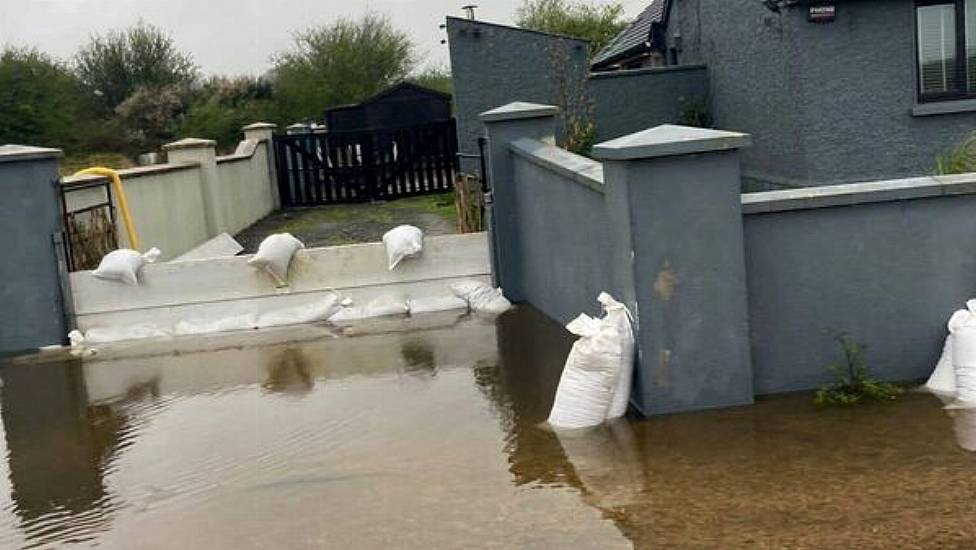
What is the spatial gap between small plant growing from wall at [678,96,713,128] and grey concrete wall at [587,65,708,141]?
2cm

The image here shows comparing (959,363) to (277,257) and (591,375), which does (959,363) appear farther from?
(277,257)

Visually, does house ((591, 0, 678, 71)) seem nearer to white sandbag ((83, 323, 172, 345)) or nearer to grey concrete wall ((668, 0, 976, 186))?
grey concrete wall ((668, 0, 976, 186))

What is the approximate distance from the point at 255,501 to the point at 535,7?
38.7 m

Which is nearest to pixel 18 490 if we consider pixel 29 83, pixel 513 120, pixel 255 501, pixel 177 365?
pixel 255 501

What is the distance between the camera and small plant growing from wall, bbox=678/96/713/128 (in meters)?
17.5

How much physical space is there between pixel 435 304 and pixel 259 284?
1.56m

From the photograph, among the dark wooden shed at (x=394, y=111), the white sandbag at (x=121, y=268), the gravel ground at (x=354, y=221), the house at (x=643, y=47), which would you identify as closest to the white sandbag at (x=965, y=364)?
the white sandbag at (x=121, y=268)

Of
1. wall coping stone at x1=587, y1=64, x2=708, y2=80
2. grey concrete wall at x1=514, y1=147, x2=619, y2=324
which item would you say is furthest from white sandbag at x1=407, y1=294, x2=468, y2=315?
wall coping stone at x1=587, y1=64, x2=708, y2=80

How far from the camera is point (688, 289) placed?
620 centimetres

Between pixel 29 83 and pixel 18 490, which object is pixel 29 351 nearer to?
pixel 18 490

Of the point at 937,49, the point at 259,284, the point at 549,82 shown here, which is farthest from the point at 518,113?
the point at 549,82

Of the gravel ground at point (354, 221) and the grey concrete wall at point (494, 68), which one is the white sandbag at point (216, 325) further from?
the grey concrete wall at point (494, 68)

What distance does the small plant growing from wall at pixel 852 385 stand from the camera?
6316 millimetres

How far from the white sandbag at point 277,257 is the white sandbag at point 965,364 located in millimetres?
5759
